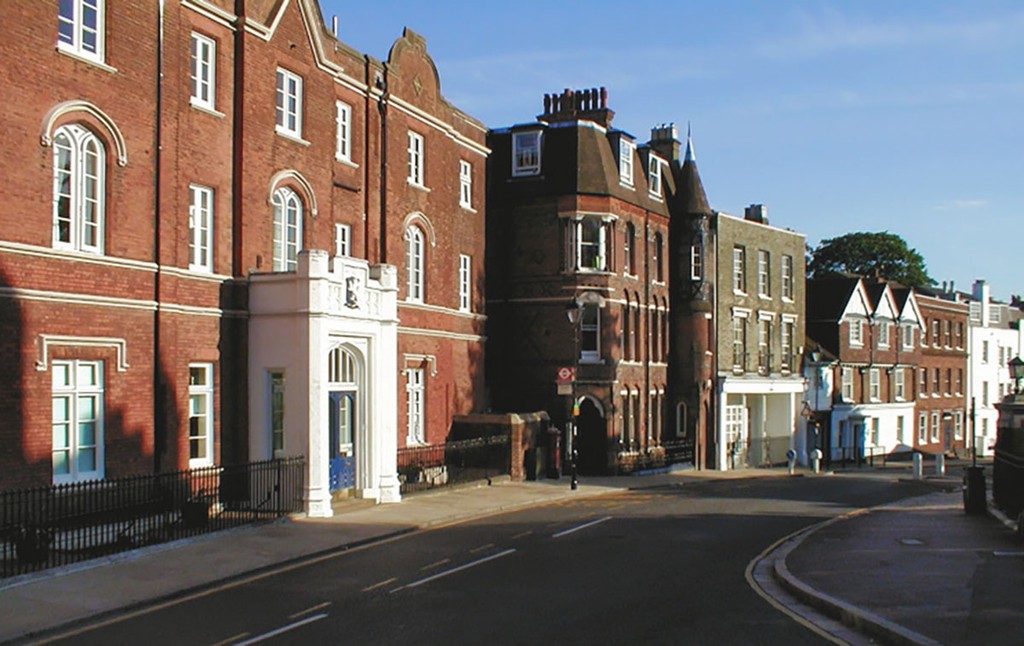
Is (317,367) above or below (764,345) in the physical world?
below

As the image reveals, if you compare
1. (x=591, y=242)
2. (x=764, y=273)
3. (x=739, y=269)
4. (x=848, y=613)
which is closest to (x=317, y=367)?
(x=848, y=613)

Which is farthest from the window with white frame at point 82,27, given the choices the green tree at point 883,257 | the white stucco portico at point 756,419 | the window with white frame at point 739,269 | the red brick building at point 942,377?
the green tree at point 883,257

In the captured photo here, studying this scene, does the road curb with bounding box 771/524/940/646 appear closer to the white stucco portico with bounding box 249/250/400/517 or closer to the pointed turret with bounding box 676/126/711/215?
the white stucco portico with bounding box 249/250/400/517

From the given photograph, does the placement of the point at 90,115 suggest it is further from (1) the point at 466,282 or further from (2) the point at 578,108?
(2) the point at 578,108

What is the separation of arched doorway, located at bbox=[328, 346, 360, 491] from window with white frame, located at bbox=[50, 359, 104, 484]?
6489 mm

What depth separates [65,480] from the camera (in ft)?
63.1

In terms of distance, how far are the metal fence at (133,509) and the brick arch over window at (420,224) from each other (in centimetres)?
1054

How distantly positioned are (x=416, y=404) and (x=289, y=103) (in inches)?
413

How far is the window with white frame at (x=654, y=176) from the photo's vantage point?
4400cm

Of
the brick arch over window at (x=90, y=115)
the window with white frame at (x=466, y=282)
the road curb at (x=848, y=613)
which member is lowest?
the road curb at (x=848, y=613)

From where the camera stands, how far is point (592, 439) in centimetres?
3997

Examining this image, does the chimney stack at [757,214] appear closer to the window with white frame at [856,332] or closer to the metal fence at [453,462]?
the window with white frame at [856,332]

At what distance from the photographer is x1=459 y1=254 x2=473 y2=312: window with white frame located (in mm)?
35812

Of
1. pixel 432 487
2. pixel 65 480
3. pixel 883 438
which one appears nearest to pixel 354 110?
pixel 432 487
